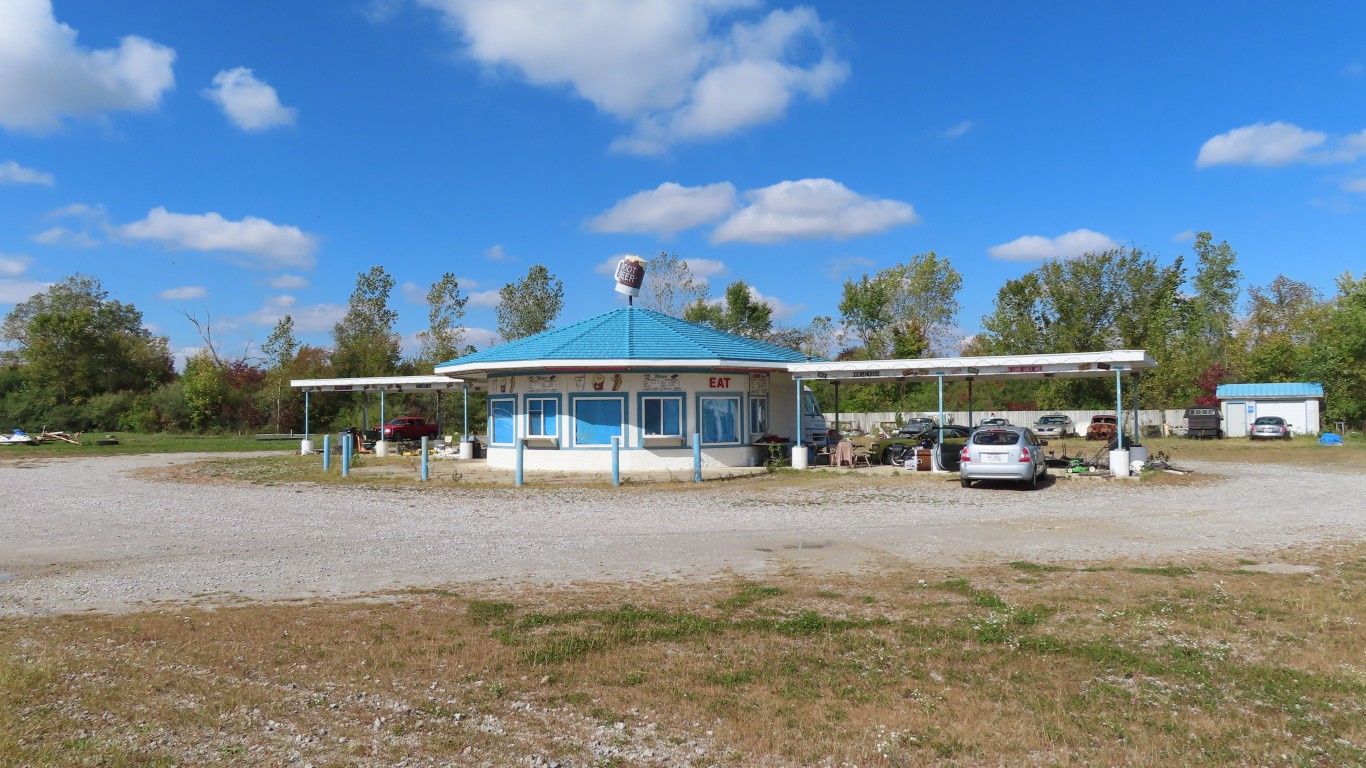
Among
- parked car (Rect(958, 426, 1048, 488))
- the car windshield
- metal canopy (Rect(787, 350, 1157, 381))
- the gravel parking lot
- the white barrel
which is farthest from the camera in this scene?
metal canopy (Rect(787, 350, 1157, 381))

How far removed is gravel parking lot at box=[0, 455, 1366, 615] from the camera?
9578mm

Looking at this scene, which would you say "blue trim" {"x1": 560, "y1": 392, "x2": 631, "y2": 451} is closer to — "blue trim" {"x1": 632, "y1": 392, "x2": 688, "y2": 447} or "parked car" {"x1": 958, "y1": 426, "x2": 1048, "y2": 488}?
"blue trim" {"x1": 632, "y1": 392, "x2": 688, "y2": 447}

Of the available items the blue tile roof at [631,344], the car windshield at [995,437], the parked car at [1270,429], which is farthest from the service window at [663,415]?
the parked car at [1270,429]

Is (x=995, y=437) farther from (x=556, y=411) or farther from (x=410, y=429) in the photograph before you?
(x=410, y=429)

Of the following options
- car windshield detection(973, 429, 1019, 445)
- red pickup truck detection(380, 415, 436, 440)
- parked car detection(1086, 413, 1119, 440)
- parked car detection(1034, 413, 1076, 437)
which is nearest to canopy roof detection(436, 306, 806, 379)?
car windshield detection(973, 429, 1019, 445)

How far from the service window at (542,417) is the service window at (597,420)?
0.66m

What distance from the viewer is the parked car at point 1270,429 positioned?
136 feet

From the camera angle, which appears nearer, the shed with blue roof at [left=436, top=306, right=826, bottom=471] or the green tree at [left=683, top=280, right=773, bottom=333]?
the shed with blue roof at [left=436, top=306, right=826, bottom=471]

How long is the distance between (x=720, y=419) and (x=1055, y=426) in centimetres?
2937

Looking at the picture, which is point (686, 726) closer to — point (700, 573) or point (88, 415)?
point (700, 573)

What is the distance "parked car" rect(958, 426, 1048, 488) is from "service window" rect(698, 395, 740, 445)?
25.2ft

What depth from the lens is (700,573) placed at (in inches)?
378

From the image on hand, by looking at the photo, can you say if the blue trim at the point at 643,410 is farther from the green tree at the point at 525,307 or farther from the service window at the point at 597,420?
the green tree at the point at 525,307

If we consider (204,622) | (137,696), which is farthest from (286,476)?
(137,696)
